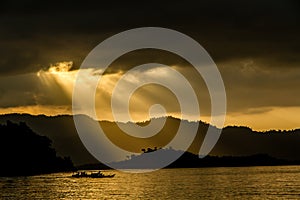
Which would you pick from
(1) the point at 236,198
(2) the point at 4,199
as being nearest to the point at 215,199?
(1) the point at 236,198

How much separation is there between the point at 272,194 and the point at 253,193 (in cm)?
728

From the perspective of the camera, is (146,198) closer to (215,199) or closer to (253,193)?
(215,199)

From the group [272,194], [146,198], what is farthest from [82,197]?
[272,194]

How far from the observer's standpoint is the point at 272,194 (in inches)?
6624

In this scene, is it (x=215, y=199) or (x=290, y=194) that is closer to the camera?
(x=215, y=199)

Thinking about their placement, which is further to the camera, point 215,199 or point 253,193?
point 253,193

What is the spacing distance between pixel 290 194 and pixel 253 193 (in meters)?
11.7

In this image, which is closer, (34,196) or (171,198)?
(171,198)

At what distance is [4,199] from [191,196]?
49.4 metres

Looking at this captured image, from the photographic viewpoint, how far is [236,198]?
156m

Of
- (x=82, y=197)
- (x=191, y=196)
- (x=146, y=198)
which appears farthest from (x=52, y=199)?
(x=191, y=196)

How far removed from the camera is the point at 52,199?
16438cm

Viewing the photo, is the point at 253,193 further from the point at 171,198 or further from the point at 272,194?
the point at 171,198

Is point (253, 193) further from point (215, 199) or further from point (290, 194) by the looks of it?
point (215, 199)
